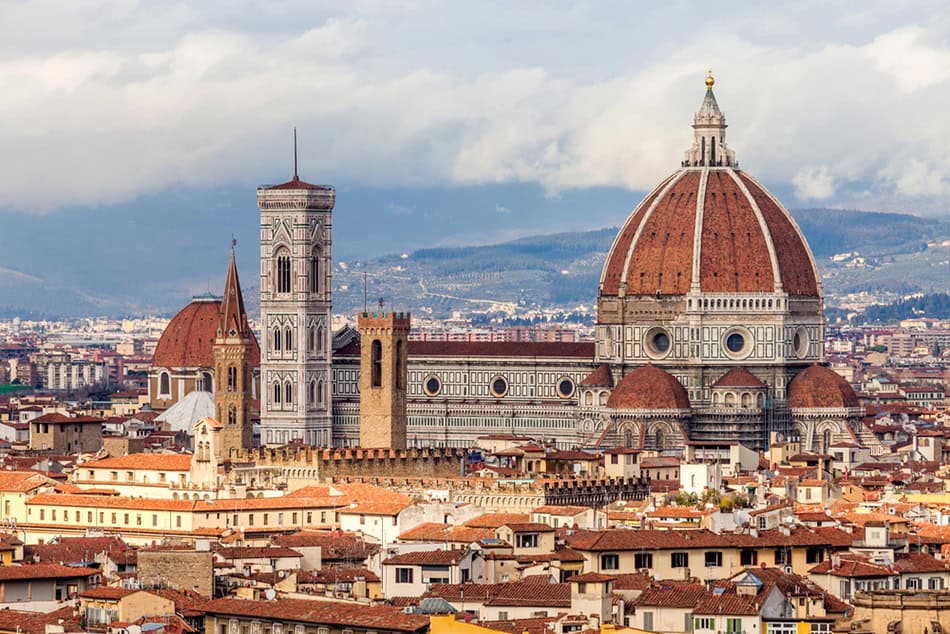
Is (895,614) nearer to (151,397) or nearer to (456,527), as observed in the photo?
(456,527)

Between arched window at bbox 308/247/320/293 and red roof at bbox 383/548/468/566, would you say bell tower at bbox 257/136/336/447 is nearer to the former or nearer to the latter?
arched window at bbox 308/247/320/293

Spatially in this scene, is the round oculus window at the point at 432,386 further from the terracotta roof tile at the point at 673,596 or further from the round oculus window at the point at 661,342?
the terracotta roof tile at the point at 673,596

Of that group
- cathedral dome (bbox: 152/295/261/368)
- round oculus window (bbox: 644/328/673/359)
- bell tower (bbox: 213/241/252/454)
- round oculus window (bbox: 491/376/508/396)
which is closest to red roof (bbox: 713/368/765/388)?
round oculus window (bbox: 644/328/673/359)

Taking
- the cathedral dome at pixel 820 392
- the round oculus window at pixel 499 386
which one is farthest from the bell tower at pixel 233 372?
the cathedral dome at pixel 820 392

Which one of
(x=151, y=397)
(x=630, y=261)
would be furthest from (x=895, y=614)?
(x=151, y=397)

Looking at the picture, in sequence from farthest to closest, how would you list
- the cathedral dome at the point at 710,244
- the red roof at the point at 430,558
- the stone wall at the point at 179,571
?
the cathedral dome at the point at 710,244
the red roof at the point at 430,558
the stone wall at the point at 179,571

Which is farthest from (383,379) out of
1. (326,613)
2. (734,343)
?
(326,613)

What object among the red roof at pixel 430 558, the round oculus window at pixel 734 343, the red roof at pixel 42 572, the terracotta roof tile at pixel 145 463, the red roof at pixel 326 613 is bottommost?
the red roof at pixel 326 613
